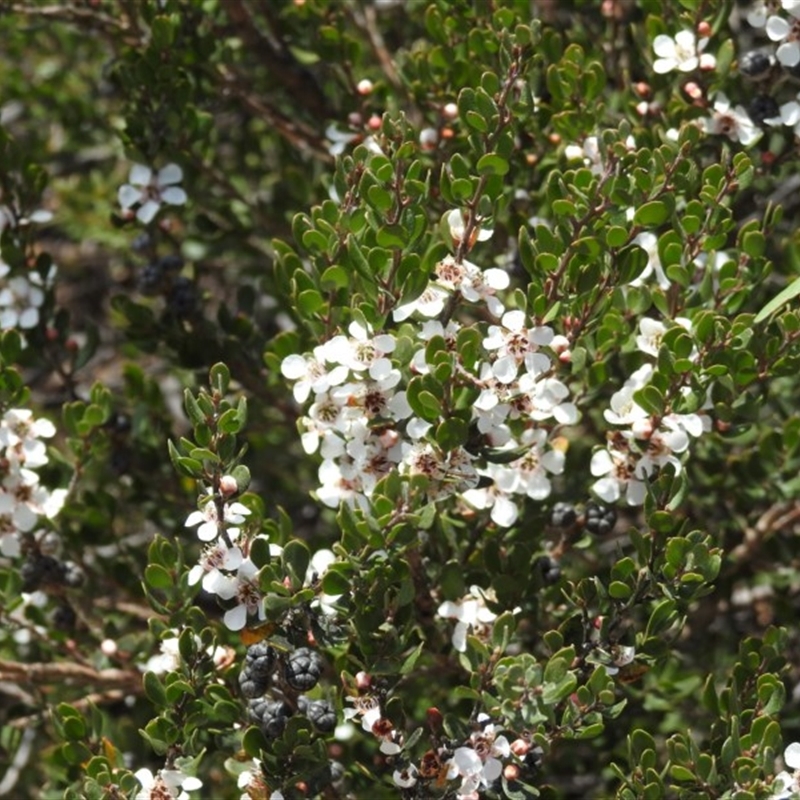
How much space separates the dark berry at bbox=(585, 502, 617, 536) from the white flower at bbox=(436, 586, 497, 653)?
9.6 inches

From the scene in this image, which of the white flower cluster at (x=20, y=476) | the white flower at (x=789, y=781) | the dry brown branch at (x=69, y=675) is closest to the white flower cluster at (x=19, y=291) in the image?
the white flower cluster at (x=20, y=476)

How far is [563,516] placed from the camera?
234cm

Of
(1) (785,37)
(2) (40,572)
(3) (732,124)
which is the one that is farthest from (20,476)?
(1) (785,37)

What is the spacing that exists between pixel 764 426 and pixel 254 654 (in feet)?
4.34

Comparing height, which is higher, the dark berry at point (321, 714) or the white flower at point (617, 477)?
the white flower at point (617, 477)

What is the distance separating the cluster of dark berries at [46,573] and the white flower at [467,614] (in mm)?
840

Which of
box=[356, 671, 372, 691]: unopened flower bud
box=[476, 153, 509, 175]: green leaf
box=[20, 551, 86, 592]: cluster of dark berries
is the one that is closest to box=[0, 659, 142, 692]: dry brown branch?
box=[20, 551, 86, 592]: cluster of dark berries

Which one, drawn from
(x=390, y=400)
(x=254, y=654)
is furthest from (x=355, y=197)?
(x=254, y=654)

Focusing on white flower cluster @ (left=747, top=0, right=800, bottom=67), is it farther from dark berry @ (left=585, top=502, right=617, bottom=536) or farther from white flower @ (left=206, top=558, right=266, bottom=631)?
white flower @ (left=206, top=558, right=266, bottom=631)

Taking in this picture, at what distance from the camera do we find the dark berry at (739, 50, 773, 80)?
248cm

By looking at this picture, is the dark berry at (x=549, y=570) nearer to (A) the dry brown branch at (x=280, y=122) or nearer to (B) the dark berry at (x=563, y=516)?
(B) the dark berry at (x=563, y=516)

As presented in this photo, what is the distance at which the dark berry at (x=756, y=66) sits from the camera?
8.13 feet

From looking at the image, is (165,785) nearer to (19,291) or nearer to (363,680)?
(363,680)

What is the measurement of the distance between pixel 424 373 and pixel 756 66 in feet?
3.26
